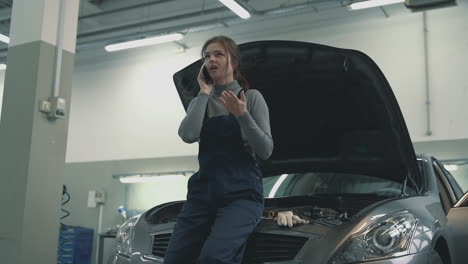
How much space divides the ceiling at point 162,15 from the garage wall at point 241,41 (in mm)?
286

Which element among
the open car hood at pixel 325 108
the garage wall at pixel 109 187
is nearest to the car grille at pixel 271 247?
the open car hood at pixel 325 108

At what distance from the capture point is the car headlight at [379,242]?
186 cm

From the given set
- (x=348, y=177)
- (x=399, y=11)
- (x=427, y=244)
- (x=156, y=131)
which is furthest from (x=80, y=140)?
(x=427, y=244)

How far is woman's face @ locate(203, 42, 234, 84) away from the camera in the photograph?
2117 mm

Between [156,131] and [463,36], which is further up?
[463,36]

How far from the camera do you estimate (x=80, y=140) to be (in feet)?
35.0

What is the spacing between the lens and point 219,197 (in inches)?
77.8

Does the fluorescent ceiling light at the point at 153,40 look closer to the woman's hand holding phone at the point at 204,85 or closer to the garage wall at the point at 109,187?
the garage wall at the point at 109,187

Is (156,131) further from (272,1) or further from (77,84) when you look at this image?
(272,1)

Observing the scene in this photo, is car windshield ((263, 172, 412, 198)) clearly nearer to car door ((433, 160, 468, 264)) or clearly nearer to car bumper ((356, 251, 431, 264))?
car door ((433, 160, 468, 264))

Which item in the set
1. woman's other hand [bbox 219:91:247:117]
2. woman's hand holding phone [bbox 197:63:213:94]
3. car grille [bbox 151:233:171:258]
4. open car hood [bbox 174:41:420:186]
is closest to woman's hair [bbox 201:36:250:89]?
woman's hand holding phone [bbox 197:63:213:94]

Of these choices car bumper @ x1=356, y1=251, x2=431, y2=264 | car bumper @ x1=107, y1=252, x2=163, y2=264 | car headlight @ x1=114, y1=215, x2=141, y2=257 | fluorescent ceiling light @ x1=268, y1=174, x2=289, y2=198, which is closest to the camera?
car bumper @ x1=356, y1=251, x2=431, y2=264

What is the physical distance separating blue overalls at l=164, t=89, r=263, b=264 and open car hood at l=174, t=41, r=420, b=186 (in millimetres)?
763

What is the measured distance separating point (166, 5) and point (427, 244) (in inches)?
324
